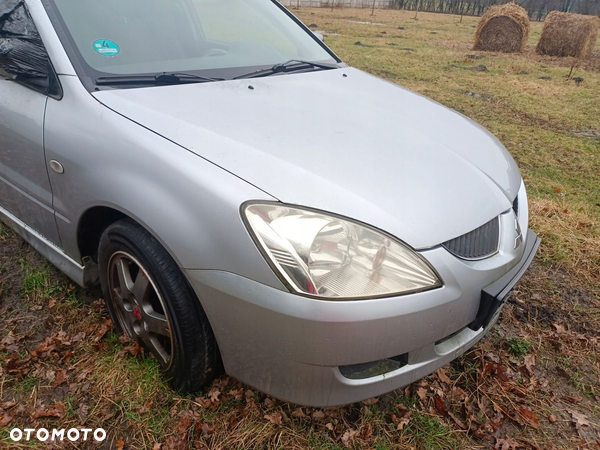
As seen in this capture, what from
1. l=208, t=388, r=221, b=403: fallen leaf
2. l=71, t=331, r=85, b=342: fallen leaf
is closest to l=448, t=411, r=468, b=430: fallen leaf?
l=208, t=388, r=221, b=403: fallen leaf

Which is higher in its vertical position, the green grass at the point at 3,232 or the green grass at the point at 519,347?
the green grass at the point at 3,232

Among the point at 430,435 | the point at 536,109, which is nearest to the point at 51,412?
the point at 430,435

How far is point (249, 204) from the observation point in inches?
54.1

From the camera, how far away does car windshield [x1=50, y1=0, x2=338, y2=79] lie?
6.39ft

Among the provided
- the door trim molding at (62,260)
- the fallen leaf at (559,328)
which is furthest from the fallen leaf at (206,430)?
the fallen leaf at (559,328)

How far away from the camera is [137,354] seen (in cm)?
206

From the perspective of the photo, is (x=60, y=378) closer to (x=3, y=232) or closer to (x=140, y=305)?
(x=140, y=305)

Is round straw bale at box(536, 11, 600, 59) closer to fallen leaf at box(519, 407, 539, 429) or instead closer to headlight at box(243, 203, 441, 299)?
fallen leaf at box(519, 407, 539, 429)

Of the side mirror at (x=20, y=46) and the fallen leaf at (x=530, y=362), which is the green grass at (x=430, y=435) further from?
the side mirror at (x=20, y=46)

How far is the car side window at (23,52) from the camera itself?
1868mm

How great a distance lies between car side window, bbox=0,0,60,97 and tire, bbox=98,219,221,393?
2.35 ft

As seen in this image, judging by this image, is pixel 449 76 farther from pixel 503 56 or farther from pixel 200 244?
pixel 200 244

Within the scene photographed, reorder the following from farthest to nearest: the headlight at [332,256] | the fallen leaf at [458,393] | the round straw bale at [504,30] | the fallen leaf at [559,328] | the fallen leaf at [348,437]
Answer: the round straw bale at [504,30]
the fallen leaf at [559,328]
the fallen leaf at [458,393]
the fallen leaf at [348,437]
the headlight at [332,256]

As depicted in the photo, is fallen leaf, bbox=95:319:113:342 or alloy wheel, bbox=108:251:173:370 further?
fallen leaf, bbox=95:319:113:342
